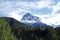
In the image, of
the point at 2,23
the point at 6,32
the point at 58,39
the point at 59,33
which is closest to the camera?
the point at 6,32

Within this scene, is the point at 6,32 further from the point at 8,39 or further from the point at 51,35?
the point at 51,35

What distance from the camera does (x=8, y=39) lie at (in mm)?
74062

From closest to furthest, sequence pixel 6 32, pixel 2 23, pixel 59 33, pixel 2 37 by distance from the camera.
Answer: pixel 2 37
pixel 6 32
pixel 2 23
pixel 59 33

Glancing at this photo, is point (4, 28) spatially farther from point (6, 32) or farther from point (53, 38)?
point (53, 38)

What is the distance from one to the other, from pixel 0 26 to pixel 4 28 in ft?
5.02

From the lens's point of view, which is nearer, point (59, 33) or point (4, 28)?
point (4, 28)

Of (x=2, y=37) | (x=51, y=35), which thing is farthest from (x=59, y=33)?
(x=2, y=37)

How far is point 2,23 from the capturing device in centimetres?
8144

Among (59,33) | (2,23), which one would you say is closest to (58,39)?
(59,33)

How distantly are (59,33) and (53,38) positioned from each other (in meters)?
12.3

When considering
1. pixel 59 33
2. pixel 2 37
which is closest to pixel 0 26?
pixel 2 37

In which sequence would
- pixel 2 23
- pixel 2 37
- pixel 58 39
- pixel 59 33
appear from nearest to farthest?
pixel 2 37 → pixel 2 23 → pixel 58 39 → pixel 59 33

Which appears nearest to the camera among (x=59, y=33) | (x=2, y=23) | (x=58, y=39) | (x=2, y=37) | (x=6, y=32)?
(x=2, y=37)

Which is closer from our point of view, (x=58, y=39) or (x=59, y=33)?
(x=58, y=39)
